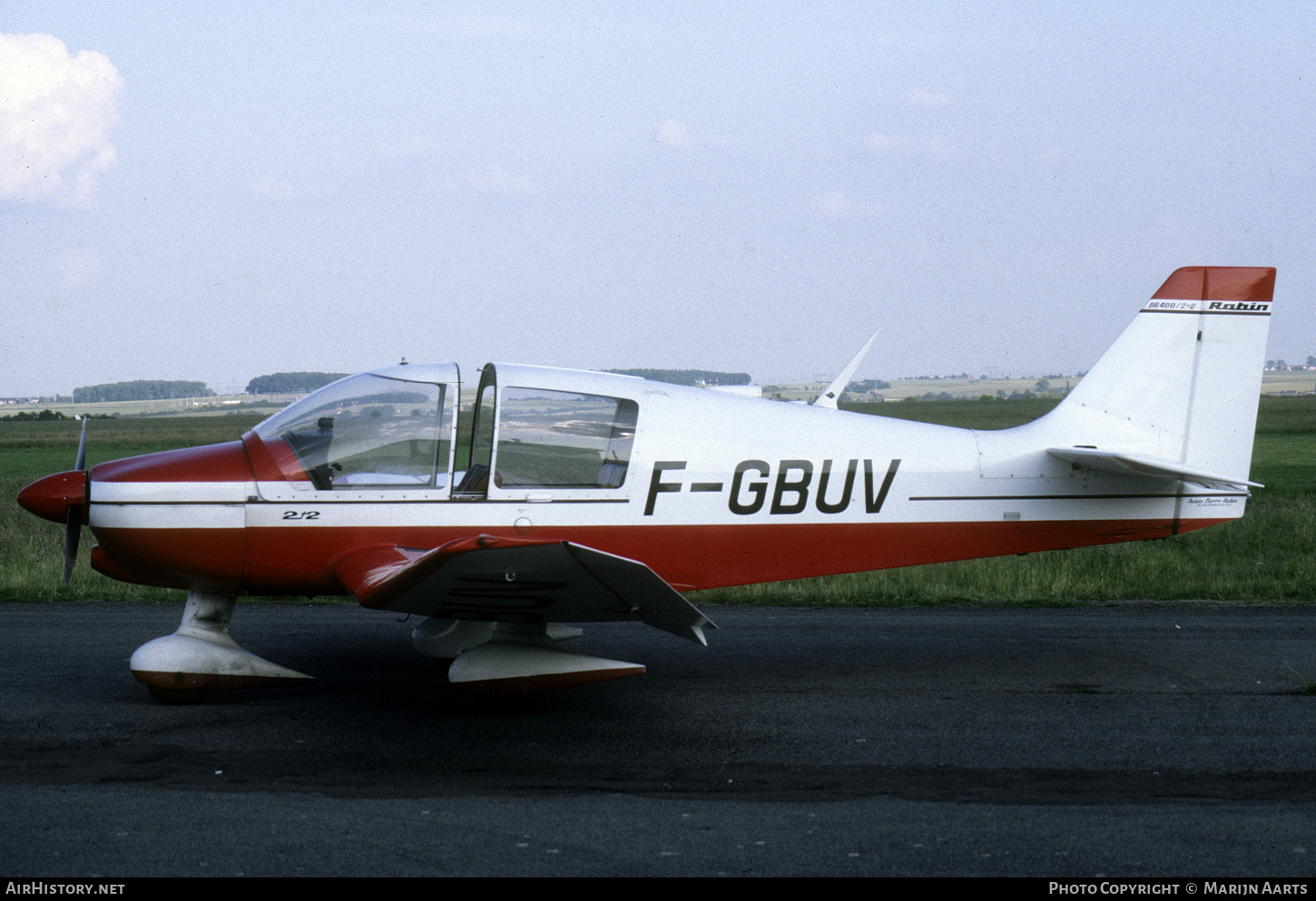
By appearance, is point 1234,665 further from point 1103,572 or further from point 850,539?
point 1103,572

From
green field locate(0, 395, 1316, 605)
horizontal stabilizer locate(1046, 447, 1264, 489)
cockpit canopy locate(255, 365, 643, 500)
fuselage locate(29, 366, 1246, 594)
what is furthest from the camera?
green field locate(0, 395, 1316, 605)

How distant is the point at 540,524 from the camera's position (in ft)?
20.1

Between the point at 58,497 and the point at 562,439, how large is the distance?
2.85 metres

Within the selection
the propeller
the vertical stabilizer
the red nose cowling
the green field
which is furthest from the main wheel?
the vertical stabilizer

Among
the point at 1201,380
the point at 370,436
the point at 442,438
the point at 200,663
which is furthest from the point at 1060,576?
the point at 200,663

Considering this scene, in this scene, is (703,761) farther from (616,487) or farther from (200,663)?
(200,663)

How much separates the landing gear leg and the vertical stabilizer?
5.21 metres

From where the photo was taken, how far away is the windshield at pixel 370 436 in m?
6.10

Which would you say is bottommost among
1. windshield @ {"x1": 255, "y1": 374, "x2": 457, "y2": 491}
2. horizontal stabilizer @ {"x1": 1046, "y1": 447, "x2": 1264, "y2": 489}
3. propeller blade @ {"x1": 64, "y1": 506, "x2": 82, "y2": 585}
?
propeller blade @ {"x1": 64, "y1": 506, "x2": 82, "y2": 585}

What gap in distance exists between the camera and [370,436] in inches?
242

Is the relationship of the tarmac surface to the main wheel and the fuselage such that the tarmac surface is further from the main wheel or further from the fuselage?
the fuselage

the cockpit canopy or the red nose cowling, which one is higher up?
the cockpit canopy

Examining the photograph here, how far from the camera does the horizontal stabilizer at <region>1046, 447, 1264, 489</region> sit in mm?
6480
